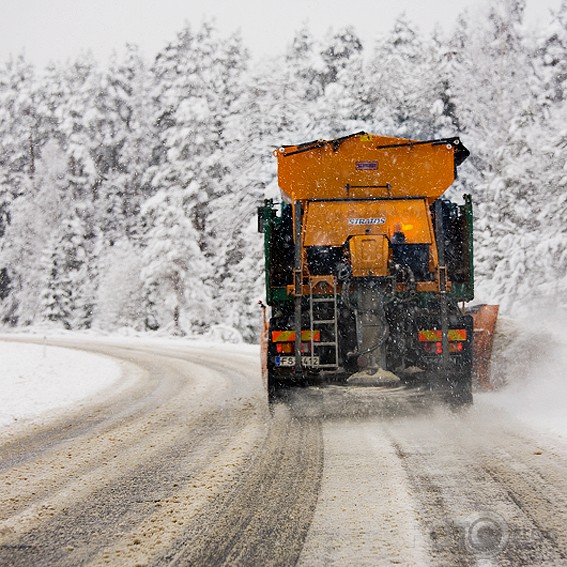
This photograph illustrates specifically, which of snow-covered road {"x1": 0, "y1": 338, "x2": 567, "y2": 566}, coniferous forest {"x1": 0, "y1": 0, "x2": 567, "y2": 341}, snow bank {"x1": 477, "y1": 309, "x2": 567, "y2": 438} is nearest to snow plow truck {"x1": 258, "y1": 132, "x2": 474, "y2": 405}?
snow-covered road {"x1": 0, "y1": 338, "x2": 567, "y2": 566}

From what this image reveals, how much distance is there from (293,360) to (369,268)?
57.2 inches

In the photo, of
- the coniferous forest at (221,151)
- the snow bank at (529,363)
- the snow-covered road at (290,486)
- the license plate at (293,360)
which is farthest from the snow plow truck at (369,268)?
the coniferous forest at (221,151)

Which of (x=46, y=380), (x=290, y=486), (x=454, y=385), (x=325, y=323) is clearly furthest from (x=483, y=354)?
(x=46, y=380)

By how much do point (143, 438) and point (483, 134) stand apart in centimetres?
2372

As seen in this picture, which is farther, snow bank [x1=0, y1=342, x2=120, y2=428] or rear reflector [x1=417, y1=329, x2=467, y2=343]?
snow bank [x1=0, y1=342, x2=120, y2=428]

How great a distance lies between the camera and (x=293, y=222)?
8.16 metres

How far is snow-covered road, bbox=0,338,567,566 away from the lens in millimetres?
3070

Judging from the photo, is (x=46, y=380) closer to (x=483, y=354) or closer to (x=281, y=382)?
(x=281, y=382)

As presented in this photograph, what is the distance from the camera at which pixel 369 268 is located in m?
7.62

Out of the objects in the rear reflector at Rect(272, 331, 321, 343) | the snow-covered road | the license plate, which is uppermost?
the rear reflector at Rect(272, 331, 321, 343)

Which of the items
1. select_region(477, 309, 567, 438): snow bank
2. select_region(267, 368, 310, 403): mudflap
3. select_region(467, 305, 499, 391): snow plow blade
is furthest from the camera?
select_region(467, 305, 499, 391): snow plow blade

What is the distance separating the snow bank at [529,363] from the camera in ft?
27.3

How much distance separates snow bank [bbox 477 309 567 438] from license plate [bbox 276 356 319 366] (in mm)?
2479

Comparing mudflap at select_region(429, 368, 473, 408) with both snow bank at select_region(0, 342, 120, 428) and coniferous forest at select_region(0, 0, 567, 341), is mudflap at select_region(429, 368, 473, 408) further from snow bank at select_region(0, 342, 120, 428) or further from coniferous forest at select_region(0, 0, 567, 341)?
coniferous forest at select_region(0, 0, 567, 341)
